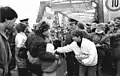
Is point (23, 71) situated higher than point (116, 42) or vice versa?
point (116, 42)

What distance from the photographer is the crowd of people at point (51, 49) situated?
319cm

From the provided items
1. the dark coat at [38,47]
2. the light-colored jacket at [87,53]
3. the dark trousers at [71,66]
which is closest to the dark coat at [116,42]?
the dark trousers at [71,66]

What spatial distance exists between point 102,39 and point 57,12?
4005mm

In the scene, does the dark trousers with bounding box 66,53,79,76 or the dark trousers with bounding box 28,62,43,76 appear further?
the dark trousers with bounding box 66,53,79,76

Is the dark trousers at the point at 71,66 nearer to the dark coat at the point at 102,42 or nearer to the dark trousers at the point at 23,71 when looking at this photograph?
the dark coat at the point at 102,42

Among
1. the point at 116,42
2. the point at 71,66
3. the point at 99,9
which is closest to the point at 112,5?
the point at 99,9

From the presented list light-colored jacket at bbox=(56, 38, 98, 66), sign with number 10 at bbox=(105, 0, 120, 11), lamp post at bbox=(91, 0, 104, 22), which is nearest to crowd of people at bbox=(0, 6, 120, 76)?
light-colored jacket at bbox=(56, 38, 98, 66)

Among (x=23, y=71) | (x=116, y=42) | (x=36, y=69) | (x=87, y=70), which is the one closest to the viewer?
(x=36, y=69)

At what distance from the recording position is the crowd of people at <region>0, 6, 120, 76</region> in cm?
319

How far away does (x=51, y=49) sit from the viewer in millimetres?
4637

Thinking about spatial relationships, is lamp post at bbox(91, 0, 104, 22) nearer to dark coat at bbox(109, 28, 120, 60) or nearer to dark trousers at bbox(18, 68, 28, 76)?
dark coat at bbox(109, 28, 120, 60)

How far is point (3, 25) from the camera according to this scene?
315cm

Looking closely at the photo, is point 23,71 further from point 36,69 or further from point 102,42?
point 102,42

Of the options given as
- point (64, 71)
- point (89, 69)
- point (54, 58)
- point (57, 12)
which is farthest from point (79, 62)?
point (57, 12)
